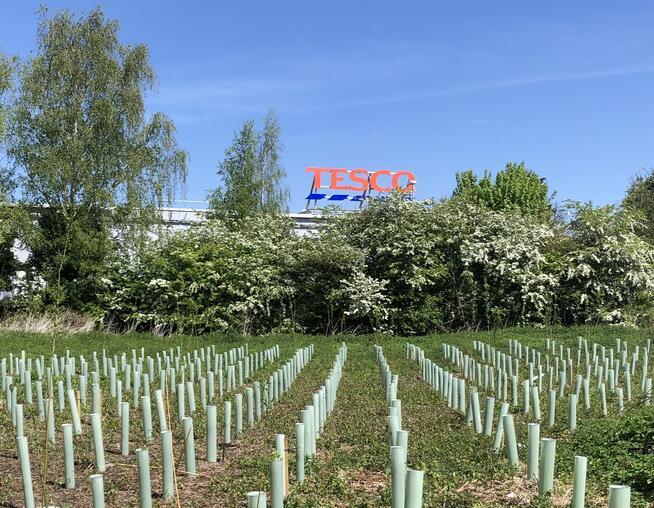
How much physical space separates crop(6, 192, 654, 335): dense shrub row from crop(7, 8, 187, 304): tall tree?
96 cm

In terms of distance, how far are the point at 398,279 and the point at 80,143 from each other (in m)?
9.60

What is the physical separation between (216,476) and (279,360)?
8.02m

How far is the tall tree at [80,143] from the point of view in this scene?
18922 mm

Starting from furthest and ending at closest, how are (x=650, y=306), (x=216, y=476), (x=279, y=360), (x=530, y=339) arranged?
(x=650, y=306) → (x=530, y=339) → (x=279, y=360) → (x=216, y=476)

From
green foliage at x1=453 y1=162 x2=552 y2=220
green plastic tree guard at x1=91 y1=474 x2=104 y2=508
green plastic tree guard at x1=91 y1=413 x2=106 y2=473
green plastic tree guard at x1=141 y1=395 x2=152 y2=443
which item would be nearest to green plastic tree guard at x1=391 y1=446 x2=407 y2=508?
green plastic tree guard at x1=91 y1=474 x2=104 y2=508

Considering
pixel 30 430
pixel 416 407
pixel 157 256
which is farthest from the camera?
pixel 157 256

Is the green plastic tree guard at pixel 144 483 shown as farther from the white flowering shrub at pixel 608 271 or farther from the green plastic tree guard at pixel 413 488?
the white flowering shrub at pixel 608 271

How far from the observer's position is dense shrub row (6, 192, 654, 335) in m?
18.5

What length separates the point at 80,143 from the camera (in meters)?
19.1

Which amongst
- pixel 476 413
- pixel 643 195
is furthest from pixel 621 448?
pixel 643 195

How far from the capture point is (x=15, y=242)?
1966 cm

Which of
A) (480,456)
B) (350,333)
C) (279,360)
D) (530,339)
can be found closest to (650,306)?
(530,339)

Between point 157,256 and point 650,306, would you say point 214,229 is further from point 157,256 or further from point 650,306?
point 650,306

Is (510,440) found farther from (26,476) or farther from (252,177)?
(252,177)
